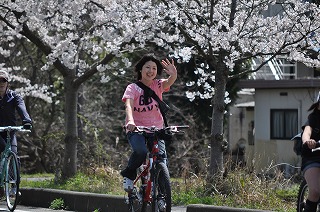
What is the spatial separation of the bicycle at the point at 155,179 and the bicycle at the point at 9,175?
2.78m

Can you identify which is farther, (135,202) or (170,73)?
(170,73)

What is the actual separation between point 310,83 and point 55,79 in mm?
8167

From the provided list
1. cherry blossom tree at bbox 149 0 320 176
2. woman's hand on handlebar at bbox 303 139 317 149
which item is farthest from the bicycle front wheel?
woman's hand on handlebar at bbox 303 139 317 149

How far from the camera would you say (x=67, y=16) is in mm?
14836

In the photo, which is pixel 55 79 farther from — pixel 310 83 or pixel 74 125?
pixel 74 125

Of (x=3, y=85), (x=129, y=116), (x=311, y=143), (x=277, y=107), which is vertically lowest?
Result: (x=311, y=143)

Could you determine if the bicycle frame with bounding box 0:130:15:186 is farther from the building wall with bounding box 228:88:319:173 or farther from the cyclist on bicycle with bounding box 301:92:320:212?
the building wall with bounding box 228:88:319:173

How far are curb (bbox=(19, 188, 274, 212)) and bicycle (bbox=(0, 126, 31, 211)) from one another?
110cm

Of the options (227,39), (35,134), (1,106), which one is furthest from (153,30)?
(35,134)

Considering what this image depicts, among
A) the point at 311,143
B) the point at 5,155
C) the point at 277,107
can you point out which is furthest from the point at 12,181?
the point at 277,107

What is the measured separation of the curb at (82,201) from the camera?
970 cm

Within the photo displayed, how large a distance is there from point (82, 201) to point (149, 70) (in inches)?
132

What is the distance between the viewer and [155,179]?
8094 mm

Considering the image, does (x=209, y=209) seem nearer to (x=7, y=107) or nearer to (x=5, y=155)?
(x=5, y=155)
